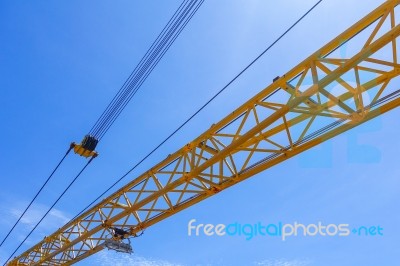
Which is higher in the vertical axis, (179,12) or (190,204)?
(179,12)

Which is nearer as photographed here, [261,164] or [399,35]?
[399,35]

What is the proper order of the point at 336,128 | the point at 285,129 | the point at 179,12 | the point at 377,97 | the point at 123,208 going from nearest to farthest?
1. the point at 377,97
2. the point at 336,128
3. the point at 285,129
4. the point at 179,12
5. the point at 123,208

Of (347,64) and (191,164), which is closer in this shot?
(347,64)

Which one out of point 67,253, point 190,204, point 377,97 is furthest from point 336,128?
point 67,253

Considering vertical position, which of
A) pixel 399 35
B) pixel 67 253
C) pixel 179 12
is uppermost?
pixel 179 12

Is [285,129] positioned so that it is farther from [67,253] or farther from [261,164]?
[67,253]

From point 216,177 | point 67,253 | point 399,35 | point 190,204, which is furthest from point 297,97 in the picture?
point 67,253

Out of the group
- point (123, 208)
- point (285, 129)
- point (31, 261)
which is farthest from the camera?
point (31, 261)

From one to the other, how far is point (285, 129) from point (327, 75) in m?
2.11

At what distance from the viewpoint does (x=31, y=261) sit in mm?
17656

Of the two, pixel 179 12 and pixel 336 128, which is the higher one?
pixel 179 12

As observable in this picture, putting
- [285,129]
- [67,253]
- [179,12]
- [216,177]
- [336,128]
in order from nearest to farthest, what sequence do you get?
[336,128] < [285,129] < [216,177] < [179,12] < [67,253]

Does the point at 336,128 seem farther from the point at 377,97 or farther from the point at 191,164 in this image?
the point at 191,164

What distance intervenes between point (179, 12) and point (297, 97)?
496cm
